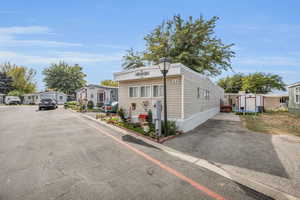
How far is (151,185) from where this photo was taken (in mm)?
2627

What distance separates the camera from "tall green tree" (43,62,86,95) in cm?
4491

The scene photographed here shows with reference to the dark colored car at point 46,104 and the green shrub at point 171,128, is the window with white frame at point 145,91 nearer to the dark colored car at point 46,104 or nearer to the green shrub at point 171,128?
the green shrub at point 171,128

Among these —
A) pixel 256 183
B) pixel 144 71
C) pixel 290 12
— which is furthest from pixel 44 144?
pixel 290 12

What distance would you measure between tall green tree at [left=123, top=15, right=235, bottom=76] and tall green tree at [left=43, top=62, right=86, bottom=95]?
39455 mm

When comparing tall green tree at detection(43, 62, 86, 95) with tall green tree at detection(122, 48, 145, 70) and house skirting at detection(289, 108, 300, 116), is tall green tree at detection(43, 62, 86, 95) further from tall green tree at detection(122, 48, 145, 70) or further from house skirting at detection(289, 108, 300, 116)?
house skirting at detection(289, 108, 300, 116)

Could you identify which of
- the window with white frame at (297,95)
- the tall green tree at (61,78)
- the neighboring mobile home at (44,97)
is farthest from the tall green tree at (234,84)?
the tall green tree at (61,78)

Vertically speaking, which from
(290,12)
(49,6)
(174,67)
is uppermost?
(290,12)

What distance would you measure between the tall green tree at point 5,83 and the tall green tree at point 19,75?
81cm

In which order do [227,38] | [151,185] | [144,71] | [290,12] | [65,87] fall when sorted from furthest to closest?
[65,87] < [227,38] < [290,12] < [144,71] < [151,185]

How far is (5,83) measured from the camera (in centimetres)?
4303

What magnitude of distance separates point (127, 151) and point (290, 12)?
16432 mm

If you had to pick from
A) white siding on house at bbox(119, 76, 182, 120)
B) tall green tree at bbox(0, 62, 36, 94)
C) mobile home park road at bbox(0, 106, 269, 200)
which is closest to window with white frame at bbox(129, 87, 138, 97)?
white siding on house at bbox(119, 76, 182, 120)

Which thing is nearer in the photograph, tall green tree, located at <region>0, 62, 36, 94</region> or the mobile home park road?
the mobile home park road

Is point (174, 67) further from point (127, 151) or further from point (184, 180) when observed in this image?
point (184, 180)
